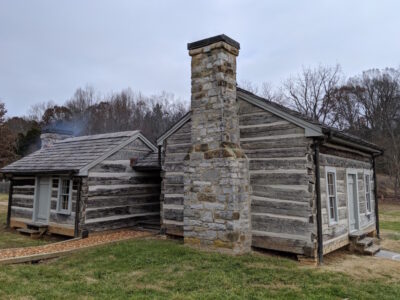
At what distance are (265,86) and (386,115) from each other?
41.3ft

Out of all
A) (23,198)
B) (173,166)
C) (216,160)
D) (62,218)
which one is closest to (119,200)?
(62,218)

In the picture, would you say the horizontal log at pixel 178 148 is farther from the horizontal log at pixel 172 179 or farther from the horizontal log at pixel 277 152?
the horizontal log at pixel 277 152

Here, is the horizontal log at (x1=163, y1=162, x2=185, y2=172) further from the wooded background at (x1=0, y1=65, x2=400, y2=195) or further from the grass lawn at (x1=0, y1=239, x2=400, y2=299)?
the wooded background at (x1=0, y1=65, x2=400, y2=195)

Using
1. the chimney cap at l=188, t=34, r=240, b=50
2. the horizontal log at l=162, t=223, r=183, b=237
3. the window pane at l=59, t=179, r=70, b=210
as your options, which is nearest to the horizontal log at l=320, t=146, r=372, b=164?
the chimney cap at l=188, t=34, r=240, b=50

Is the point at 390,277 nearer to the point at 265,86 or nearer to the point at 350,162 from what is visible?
the point at 350,162

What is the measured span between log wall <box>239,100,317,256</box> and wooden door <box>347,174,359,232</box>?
289 centimetres

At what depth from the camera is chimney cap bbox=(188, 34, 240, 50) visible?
796cm

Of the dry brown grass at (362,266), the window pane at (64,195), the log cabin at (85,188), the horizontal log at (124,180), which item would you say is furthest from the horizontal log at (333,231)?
the window pane at (64,195)

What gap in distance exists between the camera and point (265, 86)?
31.1 metres

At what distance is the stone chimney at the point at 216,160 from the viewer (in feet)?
24.5

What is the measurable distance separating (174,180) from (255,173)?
306 cm

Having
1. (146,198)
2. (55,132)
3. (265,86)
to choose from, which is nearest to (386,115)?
(265,86)

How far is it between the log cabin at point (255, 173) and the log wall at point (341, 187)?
0.03 meters

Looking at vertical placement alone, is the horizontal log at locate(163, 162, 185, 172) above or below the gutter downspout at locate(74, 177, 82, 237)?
above
